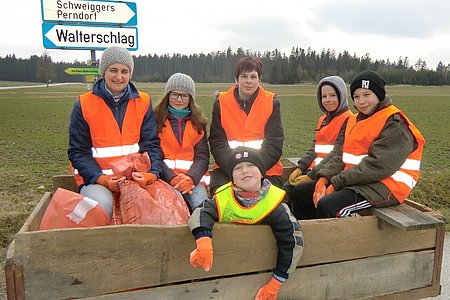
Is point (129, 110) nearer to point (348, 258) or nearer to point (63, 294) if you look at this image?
point (63, 294)

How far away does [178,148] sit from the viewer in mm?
3484

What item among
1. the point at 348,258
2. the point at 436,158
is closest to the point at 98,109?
the point at 348,258

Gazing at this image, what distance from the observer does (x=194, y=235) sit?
2.19 metres

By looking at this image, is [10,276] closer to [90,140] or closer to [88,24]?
[90,140]

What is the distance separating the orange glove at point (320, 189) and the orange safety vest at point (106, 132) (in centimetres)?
148

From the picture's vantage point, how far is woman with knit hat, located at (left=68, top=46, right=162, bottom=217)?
3082 mm

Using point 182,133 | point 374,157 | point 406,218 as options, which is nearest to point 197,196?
point 182,133

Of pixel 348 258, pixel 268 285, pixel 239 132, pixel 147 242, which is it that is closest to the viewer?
pixel 147 242

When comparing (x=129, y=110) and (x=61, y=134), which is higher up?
(x=129, y=110)

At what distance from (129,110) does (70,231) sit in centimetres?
137

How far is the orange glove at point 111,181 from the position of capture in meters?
2.89

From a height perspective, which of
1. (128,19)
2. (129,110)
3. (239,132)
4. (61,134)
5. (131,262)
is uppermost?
(128,19)

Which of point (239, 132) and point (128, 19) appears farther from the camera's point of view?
point (128, 19)

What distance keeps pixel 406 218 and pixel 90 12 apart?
172 inches
